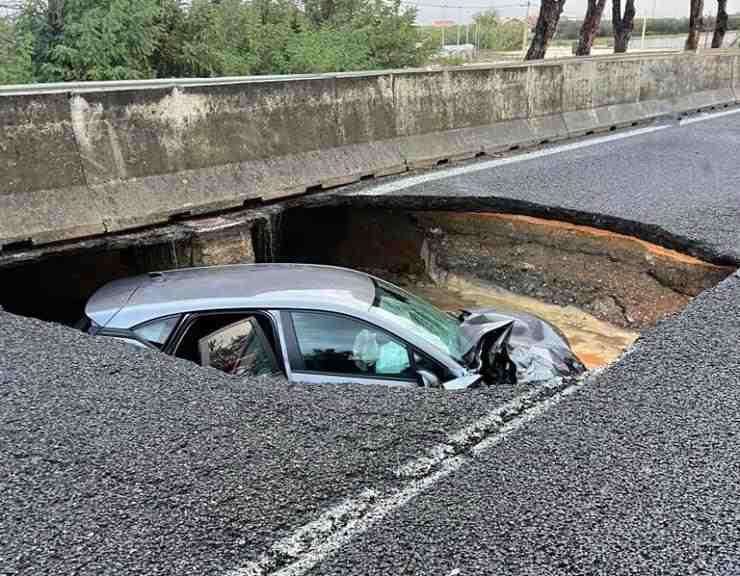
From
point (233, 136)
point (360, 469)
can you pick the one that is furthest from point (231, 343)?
point (233, 136)

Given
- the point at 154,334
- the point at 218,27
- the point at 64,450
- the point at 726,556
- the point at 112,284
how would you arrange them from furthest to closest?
the point at 218,27
the point at 112,284
the point at 154,334
the point at 64,450
the point at 726,556

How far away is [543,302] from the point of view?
30.5 ft

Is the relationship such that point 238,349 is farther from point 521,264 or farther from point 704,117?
point 704,117

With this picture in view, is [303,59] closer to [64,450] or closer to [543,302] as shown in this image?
[543,302]

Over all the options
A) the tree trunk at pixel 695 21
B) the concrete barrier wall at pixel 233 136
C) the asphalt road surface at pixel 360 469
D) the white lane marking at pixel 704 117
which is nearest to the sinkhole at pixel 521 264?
the concrete barrier wall at pixel 233 136

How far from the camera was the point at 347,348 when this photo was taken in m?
4.61

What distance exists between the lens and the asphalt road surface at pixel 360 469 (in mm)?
2670

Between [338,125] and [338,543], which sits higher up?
[338,125]

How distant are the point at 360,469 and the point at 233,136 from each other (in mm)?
5664

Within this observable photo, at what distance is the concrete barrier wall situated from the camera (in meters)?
6.46

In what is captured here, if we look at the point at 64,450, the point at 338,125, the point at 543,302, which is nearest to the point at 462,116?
the point at 338,125

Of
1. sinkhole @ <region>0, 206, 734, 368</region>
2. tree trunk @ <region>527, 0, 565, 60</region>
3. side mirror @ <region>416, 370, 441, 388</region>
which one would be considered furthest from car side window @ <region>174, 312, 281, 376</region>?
tree trunk @ <region>527, 0, 565, 60</region>

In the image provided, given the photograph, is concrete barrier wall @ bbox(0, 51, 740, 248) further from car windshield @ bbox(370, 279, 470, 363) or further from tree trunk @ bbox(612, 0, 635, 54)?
tree trunk @ bbox(612, 0, 635, 54)

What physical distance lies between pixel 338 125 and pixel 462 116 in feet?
9.43
